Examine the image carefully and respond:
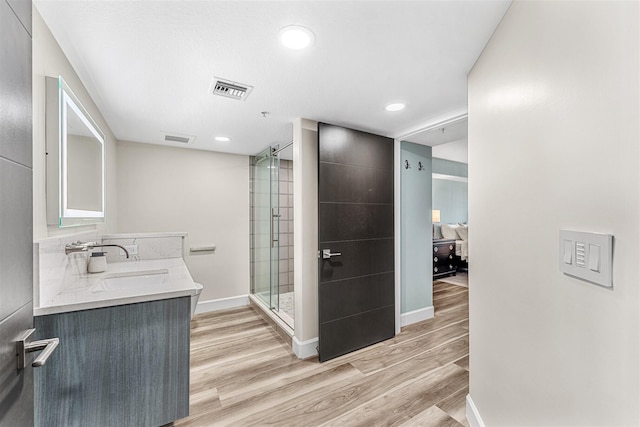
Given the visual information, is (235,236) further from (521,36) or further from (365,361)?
(521,36)

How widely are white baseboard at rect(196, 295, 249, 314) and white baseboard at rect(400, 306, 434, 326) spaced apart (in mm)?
2199

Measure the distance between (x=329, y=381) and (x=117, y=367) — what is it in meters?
1.45

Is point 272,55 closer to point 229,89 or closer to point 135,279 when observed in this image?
point 229,89

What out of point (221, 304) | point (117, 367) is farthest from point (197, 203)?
point (117, 367)

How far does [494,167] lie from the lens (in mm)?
1342

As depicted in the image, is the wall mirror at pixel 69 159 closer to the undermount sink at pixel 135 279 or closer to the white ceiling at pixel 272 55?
the white ceiling at pixel 272 55

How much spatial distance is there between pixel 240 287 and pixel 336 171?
242cm

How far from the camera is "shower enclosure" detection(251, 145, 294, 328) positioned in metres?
3.37

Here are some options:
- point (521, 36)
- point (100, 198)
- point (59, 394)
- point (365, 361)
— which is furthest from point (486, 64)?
point (100, 198)

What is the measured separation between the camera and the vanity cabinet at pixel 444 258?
16.9 ft

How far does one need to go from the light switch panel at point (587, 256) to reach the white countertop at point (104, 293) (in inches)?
69.1

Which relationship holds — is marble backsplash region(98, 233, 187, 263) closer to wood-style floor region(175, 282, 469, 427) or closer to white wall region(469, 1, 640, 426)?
wood-style floor region(175, 282, 469, 427)

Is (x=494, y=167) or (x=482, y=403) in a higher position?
(x=494, y=167)

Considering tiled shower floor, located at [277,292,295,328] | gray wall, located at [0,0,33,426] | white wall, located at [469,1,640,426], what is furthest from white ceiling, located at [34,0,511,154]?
tiled shower floor, located at [277,292,295,328]
